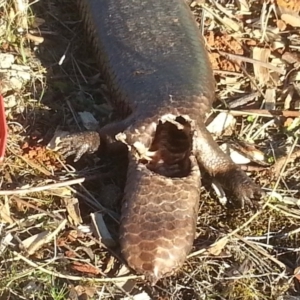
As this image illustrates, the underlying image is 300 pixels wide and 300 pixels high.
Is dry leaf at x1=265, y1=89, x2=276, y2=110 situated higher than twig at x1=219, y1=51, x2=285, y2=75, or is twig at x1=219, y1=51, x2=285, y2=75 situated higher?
twig at x1=219, y1=51, x2=285, y2=75

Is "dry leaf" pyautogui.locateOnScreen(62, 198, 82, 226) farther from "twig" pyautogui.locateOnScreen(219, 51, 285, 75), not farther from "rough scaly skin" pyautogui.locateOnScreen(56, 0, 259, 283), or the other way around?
"twig" pyautogui.locateOnScreen(219, 51, 285, 75)

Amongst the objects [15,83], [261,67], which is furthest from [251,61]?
[15,83]

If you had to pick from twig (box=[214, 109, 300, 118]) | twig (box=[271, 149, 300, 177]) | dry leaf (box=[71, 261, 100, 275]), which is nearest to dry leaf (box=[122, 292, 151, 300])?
dry leaf (box=[71, 261, 100, 275])

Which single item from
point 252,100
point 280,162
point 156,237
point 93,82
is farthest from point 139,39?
point 156,237

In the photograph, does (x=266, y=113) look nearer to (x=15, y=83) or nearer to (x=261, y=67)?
(x=261, y=67)

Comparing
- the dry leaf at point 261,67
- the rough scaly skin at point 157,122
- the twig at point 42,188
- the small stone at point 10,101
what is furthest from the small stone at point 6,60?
the dry leaf at point 261,67

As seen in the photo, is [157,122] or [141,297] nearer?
[141,297]

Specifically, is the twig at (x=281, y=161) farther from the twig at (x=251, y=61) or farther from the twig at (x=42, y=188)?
the twig at (x=42, y=188)
